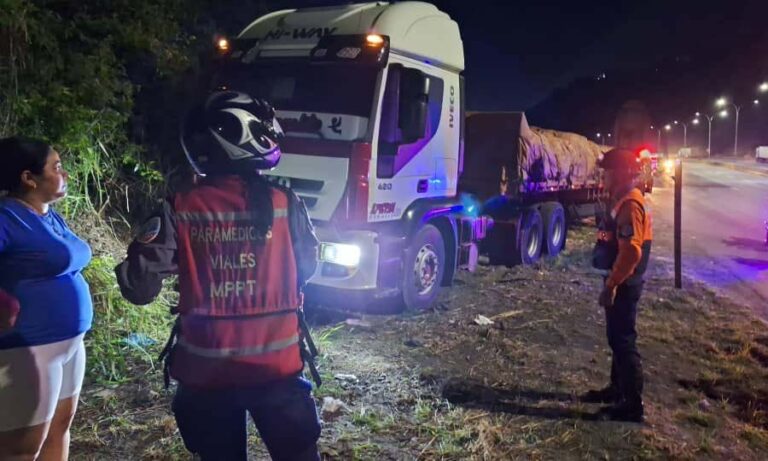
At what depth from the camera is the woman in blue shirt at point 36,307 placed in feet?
8.21

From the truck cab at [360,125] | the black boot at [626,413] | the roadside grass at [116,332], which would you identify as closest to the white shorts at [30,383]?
the roadside grass at [116,332]

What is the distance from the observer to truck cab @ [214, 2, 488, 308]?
582 cm

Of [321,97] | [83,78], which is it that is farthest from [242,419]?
[83,78]

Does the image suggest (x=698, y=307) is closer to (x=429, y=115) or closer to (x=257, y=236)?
(x=429, y=115)

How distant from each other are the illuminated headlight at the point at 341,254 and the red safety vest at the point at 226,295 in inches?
145

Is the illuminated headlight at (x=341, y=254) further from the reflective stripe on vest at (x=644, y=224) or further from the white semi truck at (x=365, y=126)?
the reflective stripe on vest at (x=644, y=224)

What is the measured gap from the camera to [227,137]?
2.13m

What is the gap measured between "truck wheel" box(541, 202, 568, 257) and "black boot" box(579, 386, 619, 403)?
5691 millimetres

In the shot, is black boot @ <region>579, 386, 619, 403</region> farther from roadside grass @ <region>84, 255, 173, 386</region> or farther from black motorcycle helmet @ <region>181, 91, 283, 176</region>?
black motorcycle helmet @ <region>181, 91, 283, 176</region>

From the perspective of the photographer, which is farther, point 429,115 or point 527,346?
point 429,115

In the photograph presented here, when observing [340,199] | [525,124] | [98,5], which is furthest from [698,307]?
[98,5]

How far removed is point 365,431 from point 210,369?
2.18 m

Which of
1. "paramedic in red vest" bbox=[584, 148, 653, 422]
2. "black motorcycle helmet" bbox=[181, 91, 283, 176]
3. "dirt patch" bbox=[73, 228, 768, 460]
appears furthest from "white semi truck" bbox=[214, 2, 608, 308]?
"black motorcycle helmet" bbox=[181, 91, 283, 176]

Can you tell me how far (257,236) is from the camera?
210 centimetres
